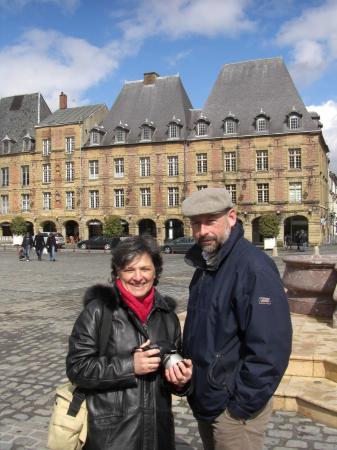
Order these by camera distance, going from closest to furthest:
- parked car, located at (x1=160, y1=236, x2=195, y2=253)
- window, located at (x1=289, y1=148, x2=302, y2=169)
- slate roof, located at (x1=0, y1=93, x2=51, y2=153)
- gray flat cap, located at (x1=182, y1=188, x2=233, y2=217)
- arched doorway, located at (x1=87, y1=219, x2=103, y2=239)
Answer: gray flat cap, located at (x1=182, y1=188, x2=233, y2=217) → parked car, located at (x1=160, y1=236, x2=195, y2=253) → window, located at (x1=289, y1=148, x2=302, y2=169) → arched doorway, located at (x1=87, y1=219, x2=103, y2=239) → slate roof, located at (x1=0, y1=93, x2=51, y2=153)

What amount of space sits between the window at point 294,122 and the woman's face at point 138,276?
41293mm

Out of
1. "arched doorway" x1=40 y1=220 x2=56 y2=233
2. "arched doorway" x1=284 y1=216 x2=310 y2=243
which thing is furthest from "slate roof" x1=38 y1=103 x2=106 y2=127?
"arched doorway" x1=284 y1=216 x2=310 y2=243

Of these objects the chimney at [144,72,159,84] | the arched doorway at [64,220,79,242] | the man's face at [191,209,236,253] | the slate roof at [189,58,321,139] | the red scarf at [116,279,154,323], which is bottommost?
the red scarf at [116,279,154,323]

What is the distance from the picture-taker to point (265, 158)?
140 feet

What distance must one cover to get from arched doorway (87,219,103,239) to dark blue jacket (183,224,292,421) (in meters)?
45.1

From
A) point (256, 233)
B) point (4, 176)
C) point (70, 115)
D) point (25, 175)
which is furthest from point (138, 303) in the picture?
point (4, 176)

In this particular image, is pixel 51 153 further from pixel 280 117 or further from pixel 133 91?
pixel 280 117

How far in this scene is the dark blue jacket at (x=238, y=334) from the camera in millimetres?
2189

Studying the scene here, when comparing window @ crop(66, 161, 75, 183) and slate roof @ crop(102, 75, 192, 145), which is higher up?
slate roof @ crop(102, 75, 192, 145)

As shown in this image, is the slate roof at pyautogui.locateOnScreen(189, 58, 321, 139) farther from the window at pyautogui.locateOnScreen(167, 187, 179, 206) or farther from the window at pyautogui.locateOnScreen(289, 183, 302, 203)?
the window at pyautogui.locateOnScreen(167, 187, 179, 206)

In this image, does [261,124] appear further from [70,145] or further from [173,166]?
[70,145]

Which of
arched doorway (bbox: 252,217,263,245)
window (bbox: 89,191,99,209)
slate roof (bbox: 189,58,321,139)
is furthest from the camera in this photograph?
window (bbox: 89,191,99,209)

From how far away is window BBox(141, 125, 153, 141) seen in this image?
45344 mm

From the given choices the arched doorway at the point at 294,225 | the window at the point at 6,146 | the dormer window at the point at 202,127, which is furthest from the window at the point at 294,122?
the window at the point at 6,146
